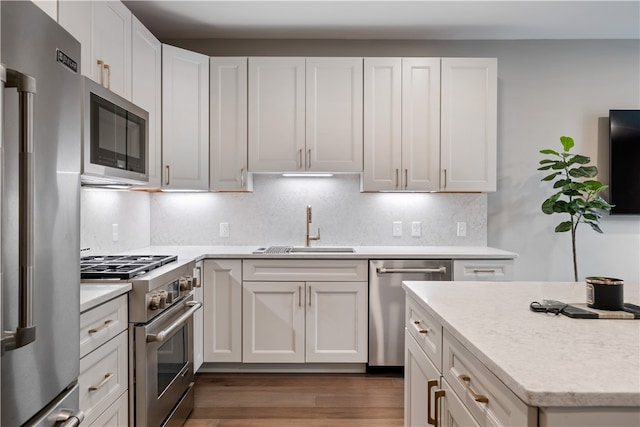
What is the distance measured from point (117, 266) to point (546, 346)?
5.99 feet

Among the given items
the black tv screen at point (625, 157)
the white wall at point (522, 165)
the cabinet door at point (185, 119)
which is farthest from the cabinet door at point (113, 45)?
the black tv screen at point (625, 157)

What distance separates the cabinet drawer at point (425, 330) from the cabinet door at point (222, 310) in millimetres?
1574

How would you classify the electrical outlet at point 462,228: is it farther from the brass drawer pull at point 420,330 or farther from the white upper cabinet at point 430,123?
the brass drawer pull at point 420,330

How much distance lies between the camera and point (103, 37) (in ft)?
6.97

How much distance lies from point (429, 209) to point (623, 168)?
1641 millimetres

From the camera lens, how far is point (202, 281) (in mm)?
2943

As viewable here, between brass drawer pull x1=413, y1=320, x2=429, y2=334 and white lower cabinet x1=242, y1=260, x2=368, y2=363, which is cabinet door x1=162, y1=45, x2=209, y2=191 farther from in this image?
brass drawer pull x1=413, y1=320, x2=429, y2=334

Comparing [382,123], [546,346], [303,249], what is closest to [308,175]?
[303,249]

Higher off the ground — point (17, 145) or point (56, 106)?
point (56, 106)

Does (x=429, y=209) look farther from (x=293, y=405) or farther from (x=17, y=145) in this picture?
(x=17, y=145)

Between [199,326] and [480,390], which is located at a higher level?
[480,390]

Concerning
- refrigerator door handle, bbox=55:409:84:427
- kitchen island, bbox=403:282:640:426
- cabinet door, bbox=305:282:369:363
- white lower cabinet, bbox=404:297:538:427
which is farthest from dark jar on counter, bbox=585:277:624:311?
cabinet door, bbox=305:282:369:363

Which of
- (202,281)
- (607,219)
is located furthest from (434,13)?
(202,281)

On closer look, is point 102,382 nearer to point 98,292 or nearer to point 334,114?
point 98,292
